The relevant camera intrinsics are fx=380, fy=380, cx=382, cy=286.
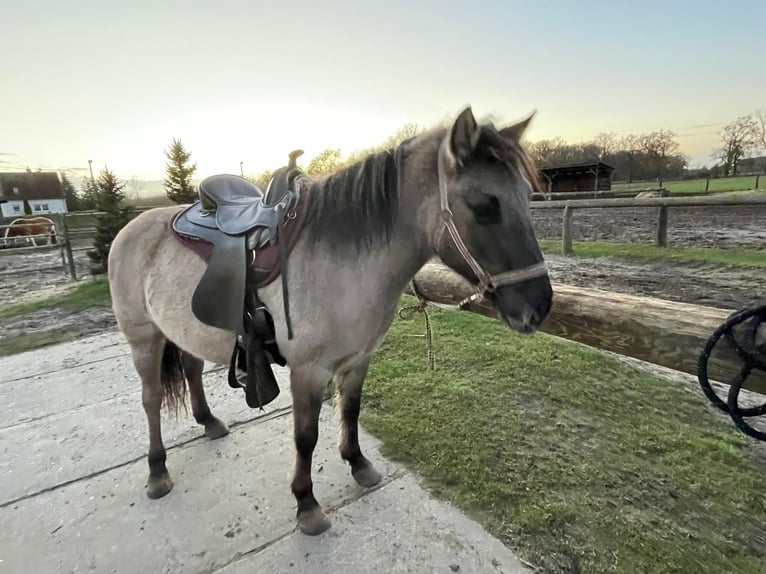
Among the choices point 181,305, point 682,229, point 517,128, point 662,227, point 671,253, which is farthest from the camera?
point 682,229

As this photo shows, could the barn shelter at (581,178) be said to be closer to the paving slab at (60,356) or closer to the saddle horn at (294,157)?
the paving slab at (60,356)

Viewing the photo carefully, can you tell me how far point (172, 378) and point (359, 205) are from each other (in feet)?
5.77

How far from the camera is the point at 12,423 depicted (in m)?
2.73

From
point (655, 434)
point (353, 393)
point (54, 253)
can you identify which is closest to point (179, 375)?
point (353, 393)

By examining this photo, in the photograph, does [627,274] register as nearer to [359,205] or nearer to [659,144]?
[359,205]

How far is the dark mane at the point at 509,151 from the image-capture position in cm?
125

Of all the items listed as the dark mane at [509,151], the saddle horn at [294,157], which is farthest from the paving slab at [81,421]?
the dark mane at [509,151]

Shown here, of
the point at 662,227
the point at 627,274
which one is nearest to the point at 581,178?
→ the point at 662,227

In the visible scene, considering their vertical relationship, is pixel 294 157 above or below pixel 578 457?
above

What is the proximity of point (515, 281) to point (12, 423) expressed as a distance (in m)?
3.59

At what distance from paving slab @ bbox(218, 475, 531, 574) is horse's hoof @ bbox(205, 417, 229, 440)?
1013 millimetres

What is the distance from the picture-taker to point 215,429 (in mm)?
2506

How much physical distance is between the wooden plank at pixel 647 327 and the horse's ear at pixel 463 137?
592 mm

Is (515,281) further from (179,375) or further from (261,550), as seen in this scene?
(179,375)
